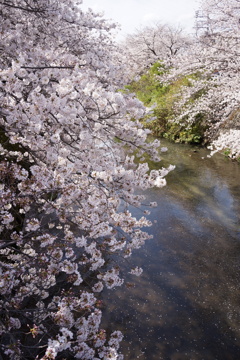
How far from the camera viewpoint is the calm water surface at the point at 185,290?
399 centimetres

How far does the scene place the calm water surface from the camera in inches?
157

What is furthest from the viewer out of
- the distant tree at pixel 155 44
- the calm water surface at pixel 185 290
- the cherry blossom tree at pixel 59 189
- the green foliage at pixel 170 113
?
the distant tree at pixel 155 44

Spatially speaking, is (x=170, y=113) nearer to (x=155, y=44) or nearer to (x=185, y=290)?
(x=185, y=290)

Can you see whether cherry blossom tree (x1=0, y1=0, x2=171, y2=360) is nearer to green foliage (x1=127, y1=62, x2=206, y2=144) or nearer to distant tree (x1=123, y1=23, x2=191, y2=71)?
green foliage (x1=127, y1=62, x2=206, y2=144)

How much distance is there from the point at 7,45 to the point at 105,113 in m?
2.33

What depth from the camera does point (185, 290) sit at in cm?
504

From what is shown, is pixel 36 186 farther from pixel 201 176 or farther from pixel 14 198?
pixel 201 176

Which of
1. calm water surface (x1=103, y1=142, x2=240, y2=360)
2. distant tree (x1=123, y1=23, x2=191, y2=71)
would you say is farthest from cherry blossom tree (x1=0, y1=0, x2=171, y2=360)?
distant tree (x1=123, y1=23, x2=191, y2=71)

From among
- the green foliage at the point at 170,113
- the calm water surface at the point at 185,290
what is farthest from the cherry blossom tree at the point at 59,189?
the green foliage at the point at 170,113

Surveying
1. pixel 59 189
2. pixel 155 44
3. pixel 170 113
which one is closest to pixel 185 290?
pixel 59 189

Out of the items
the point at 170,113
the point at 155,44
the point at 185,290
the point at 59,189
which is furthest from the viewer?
the point at 155,44

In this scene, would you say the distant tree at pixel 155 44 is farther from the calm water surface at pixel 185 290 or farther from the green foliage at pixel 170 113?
the calm water surface at pixel 185 290

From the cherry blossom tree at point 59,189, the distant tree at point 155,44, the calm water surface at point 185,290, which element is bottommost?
the calm water surface at point 185,290

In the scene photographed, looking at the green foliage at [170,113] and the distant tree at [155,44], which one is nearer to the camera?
the green foliage at [170,113]
